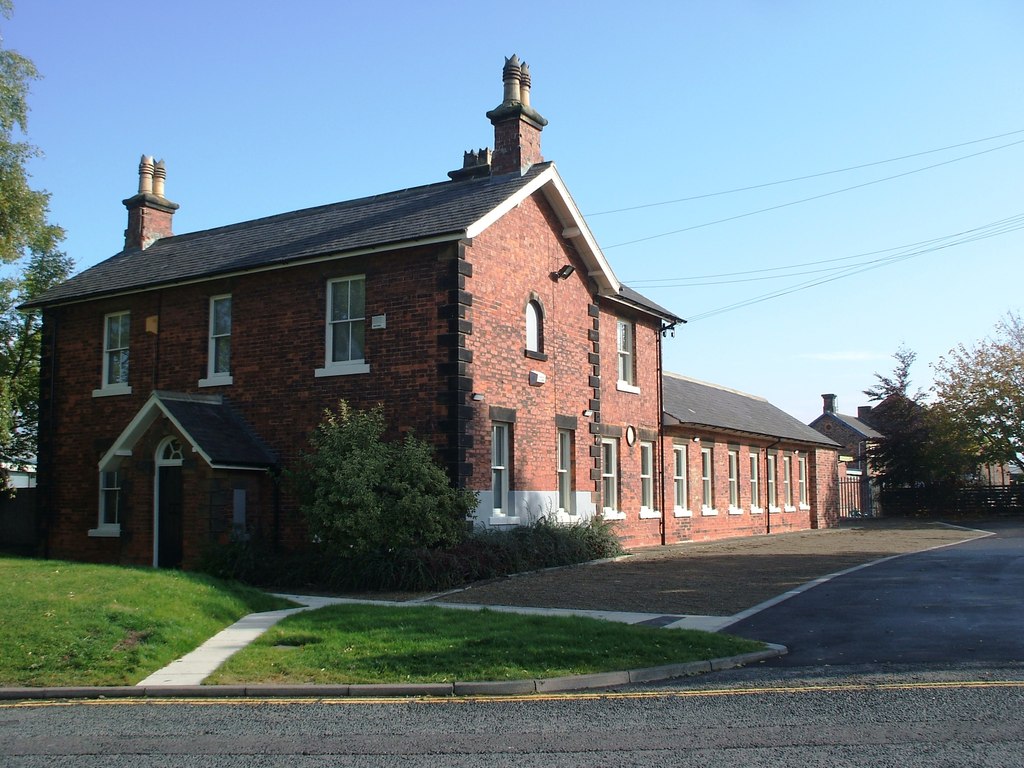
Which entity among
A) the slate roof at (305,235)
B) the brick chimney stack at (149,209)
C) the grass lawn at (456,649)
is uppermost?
the brick chimney stack at (149,209)

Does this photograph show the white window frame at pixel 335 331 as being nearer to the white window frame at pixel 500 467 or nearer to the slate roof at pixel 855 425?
the white window frame at pixel 500 467

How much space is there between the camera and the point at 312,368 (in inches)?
779

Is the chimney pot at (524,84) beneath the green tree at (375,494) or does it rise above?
above

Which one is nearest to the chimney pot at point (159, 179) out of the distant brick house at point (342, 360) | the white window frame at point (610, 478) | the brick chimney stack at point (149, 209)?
the brick chimney stack at point (149, 209)

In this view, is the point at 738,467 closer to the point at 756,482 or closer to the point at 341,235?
the point at 756,482

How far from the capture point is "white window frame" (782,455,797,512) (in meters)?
35.7

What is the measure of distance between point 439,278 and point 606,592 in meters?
6.75

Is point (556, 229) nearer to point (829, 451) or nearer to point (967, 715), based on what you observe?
point (967, 715)

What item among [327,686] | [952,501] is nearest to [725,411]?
[952,501]

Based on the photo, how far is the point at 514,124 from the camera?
850 inches

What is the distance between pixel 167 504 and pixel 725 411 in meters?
19.3

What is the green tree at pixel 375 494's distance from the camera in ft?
54.2

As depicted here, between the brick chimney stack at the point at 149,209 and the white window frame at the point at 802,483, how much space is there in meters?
23.9

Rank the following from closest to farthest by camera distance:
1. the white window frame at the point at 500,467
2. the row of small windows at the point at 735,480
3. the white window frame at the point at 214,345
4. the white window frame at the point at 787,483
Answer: the white window frame at the point at 500,467 → the white window frame at the point at 214,345 → the row of small windows at the point at 735,480 → the white window frame at the point at 787,483
